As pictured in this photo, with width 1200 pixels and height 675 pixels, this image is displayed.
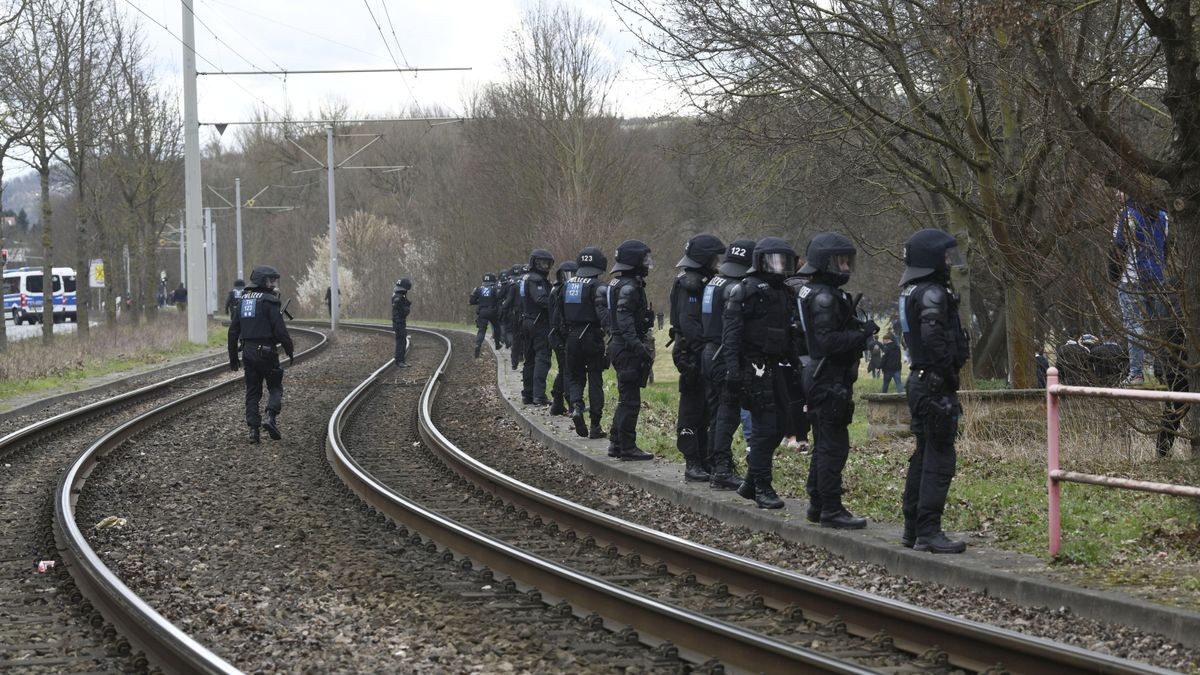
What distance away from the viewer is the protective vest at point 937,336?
856 cm

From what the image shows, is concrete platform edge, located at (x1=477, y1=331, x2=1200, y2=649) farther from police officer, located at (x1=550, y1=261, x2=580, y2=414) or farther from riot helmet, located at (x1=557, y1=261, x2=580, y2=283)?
riot helmet, located at (x1=557, y1=261, x2=580, y2=283)

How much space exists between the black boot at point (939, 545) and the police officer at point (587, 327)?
6090 millimetres

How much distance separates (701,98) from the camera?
20.0 metres

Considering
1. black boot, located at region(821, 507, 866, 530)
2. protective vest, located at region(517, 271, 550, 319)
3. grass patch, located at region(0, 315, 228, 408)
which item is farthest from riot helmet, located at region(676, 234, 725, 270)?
grass patch, located at region(0, 315, 228, 408)

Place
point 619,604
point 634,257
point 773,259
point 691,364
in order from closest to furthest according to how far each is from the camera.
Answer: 1. point 619,604
2. point 773,259
3. point 691,364
4. point 634,257

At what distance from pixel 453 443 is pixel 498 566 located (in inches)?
296

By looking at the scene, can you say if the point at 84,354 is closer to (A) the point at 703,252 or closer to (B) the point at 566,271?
(B) the point at 566,271

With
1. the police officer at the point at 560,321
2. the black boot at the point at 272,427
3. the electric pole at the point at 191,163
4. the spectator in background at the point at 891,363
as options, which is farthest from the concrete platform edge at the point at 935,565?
the electric pole at the point at 191,163

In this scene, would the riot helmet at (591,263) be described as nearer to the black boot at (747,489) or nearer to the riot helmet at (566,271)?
the riot helmet at (566,271)

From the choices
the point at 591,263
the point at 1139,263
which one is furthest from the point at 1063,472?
the point at 591,263

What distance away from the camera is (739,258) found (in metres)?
11.2

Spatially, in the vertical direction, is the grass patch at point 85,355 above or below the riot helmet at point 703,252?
below

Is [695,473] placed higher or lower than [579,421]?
lower

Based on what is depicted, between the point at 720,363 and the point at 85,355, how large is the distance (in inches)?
1028
